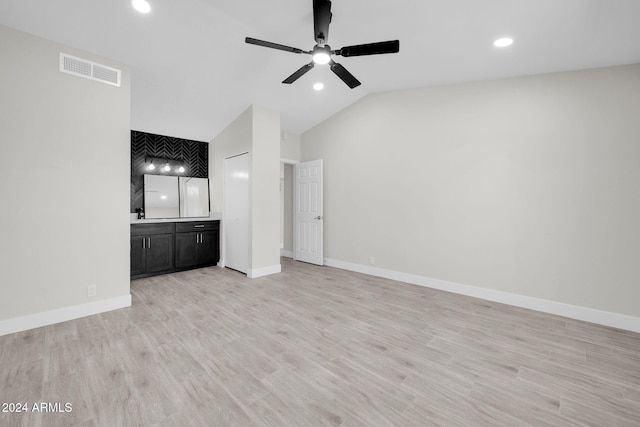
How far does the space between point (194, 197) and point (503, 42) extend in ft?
18.0

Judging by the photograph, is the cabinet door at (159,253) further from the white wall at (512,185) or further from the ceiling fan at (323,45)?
the ceiling fan at (323,45)

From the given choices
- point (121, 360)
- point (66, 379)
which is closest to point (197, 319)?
point (121, 360)

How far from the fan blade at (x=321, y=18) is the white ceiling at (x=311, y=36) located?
47 centimetres

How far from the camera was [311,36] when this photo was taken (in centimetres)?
309

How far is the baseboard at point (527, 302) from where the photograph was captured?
9.50 ft

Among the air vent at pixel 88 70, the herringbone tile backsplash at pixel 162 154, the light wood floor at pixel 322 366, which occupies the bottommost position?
the light wood floor at pixel 322 366

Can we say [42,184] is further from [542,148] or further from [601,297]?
[601,297]

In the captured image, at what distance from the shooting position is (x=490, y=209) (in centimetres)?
366

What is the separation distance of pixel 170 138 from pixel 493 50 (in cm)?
541

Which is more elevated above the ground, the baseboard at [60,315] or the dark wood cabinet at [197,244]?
the dark wood cabinet at [197,244]

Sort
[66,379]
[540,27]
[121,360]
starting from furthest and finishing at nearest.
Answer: [540,27] → [121,360] → [66,379]

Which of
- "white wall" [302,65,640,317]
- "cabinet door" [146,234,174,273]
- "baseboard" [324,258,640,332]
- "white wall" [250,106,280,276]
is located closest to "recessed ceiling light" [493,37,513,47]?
"white wall" [302,65,640,317]

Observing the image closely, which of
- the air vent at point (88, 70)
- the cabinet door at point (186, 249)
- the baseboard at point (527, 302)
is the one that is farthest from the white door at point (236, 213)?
the baseboard at point (527, 302)

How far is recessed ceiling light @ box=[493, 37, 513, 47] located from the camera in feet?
8.99
